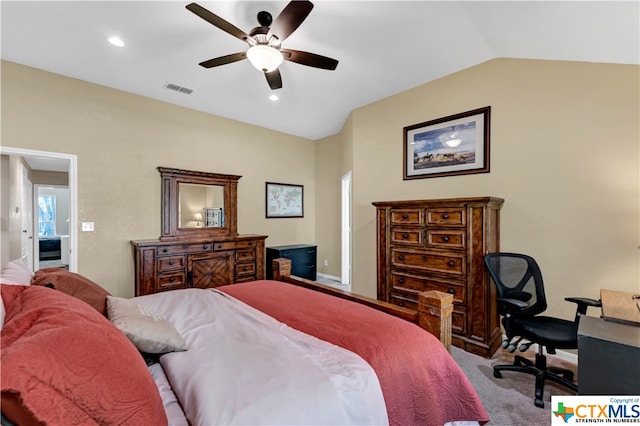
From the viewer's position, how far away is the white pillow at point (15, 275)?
1.35 meters

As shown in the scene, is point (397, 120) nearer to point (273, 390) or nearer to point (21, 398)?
point (273, 390)

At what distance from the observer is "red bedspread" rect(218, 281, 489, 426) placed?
121 centimetres

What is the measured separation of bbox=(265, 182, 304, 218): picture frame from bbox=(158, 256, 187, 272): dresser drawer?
1.81 metres

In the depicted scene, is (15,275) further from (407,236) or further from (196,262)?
(407,236)

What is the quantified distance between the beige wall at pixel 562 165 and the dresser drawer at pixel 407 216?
581 millimetres

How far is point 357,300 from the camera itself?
201 cm

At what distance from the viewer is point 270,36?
7.00 ft

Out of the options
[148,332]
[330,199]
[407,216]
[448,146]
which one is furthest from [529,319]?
[330,199]

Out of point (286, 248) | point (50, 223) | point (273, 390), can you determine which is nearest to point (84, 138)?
point (286, 248)

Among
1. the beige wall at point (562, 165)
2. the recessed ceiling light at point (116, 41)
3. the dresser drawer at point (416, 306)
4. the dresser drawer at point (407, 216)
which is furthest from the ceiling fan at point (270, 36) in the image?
the dresser drawer at point (416, 306)

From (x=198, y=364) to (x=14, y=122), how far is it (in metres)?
3.81

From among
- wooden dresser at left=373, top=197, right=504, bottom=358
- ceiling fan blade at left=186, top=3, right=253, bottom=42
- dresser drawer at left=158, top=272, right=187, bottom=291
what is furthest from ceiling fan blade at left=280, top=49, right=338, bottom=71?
dresser drawer at left=158, top=272, right=187, bottom=291

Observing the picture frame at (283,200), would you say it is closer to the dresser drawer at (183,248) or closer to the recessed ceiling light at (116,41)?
the dresser drawer at (183,248)

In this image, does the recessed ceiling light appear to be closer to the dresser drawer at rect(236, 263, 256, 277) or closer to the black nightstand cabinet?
the dresser drawer at rect(236, 263, 256, 277)
